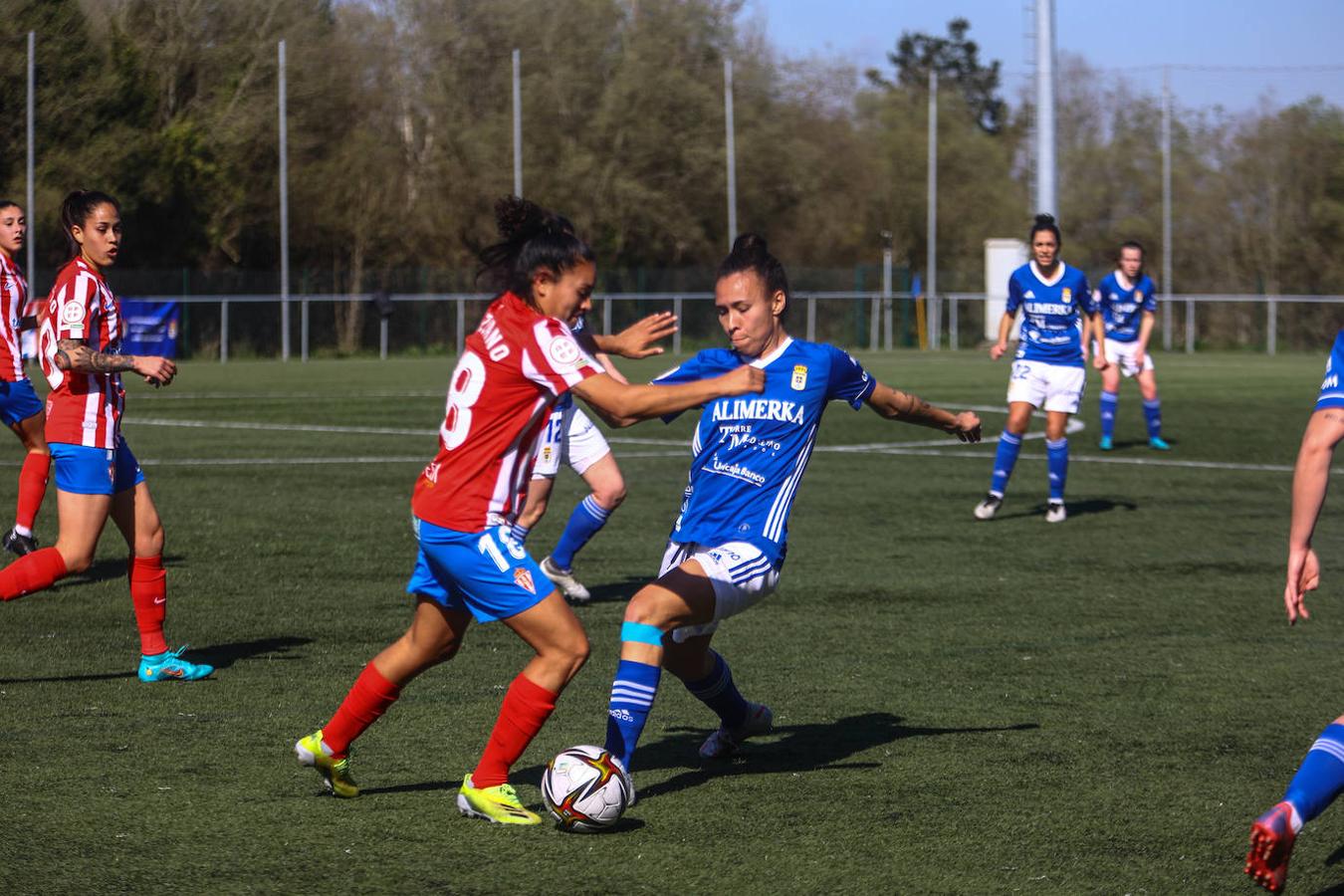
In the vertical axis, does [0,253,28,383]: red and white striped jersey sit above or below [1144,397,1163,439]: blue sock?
above

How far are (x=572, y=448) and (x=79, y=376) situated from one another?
290cm

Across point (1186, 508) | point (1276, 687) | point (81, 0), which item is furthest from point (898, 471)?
point (81, 0)

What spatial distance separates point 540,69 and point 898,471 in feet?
129

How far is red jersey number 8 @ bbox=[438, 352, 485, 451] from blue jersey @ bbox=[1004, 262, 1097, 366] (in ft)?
29.0

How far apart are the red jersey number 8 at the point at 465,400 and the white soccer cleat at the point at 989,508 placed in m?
8.06

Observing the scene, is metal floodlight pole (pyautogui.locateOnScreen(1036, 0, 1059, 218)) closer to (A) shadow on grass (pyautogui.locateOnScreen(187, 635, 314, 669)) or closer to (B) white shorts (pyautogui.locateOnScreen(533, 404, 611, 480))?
(B) white shorts (pyautogui.locateOnScreen(533, 404, 611, 480))

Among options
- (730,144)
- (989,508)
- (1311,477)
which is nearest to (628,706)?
(1311,477)

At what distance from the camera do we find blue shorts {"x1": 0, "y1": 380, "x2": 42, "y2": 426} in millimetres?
10227

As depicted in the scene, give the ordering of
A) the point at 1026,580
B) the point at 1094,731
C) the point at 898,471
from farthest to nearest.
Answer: the point at 898,471 → the point at 1026,580 → the point at 1094,731

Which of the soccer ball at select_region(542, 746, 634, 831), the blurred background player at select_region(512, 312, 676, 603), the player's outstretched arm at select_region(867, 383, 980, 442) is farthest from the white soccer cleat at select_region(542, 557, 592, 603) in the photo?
the soccer ball at select_region(542, 746, 634, 831)

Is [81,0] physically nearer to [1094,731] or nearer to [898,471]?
[898,471]

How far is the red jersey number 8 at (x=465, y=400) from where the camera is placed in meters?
4.89

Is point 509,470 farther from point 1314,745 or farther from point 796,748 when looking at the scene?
point 1314,745

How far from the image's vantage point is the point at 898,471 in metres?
15.6
